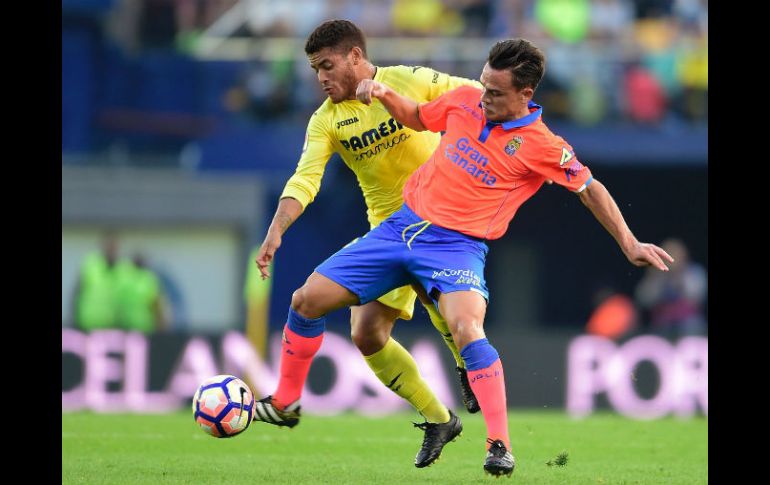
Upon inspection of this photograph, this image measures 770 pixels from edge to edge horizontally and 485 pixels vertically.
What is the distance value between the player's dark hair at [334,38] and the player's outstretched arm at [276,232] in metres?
0.91

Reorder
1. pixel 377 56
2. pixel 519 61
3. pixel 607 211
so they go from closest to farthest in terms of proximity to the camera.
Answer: pixel 519 61 < pixel 607 211 < pixel 377 56

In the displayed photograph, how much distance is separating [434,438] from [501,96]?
7.19ft

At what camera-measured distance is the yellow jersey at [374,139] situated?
8602 mm

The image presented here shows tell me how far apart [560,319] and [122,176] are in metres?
7.93

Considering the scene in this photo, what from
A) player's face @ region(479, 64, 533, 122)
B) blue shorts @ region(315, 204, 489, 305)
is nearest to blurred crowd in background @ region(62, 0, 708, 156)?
blue shorts @ region(315, 204, 489, 305)

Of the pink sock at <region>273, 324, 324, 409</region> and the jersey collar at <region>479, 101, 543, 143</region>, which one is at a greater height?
the jersey collar at <region>479, 101, 543, 143</region>

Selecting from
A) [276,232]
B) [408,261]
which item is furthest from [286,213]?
[408,261]

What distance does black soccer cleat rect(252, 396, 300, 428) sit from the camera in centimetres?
858

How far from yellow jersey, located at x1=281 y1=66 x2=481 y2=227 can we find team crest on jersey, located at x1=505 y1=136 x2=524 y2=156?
67 cm

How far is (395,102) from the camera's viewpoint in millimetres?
8141

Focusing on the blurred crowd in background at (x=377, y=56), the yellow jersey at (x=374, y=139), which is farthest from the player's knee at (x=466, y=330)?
the blurred crowd in background at (x=377, y=56)

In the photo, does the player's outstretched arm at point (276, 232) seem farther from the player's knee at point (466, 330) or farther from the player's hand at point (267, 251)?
the player's knee at point (466, 330)

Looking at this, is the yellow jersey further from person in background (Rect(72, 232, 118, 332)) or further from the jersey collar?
person in background (Rect(72, 232, 118, 332))

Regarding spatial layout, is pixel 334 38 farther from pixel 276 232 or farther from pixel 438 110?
pixel 276 232
